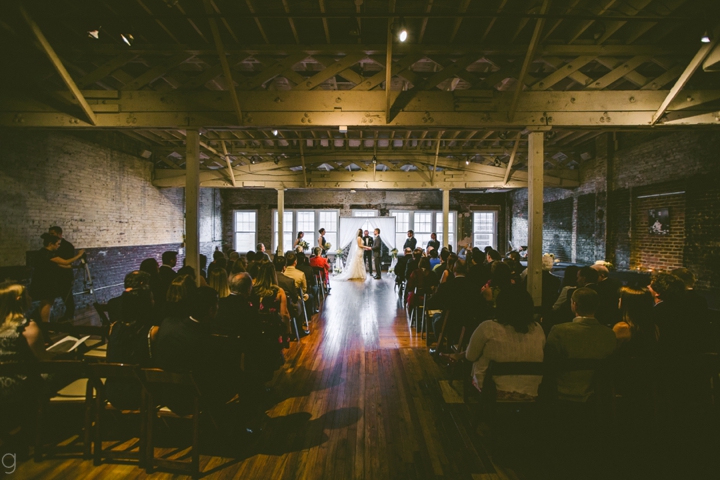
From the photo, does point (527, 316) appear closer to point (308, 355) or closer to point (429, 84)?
point (308, 355)

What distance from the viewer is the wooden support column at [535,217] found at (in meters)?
5.14

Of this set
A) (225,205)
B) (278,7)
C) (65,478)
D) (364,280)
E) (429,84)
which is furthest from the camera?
(225,205)

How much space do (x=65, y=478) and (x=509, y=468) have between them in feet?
9.52

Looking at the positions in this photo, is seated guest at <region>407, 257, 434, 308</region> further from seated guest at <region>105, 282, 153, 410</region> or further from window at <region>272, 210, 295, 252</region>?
window at <region>272, 210, 295, 252</region>

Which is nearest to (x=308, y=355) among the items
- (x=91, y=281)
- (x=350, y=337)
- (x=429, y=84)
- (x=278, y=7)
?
(x=350, y=337)

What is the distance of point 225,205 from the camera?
1650cm

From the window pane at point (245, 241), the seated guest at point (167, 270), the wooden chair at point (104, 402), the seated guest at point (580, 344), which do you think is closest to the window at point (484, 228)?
the window pane at point (245, 241)

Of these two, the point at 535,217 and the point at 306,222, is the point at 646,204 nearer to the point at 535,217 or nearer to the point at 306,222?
the point at 535,217

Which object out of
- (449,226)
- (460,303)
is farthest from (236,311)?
(449,226)

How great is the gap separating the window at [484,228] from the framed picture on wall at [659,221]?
8.67 m

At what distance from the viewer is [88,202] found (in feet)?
26.2

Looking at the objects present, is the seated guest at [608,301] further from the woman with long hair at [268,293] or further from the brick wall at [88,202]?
the brick wall at [88,202]

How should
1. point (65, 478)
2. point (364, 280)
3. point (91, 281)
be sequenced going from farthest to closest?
1. point (364, 280)
2. point (91, 281)
3. point (65, 478)

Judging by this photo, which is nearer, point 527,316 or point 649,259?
point 527,316
